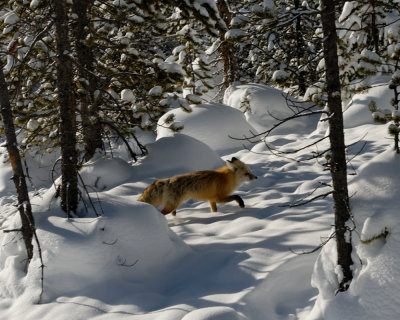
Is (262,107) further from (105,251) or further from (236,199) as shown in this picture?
(105,251)

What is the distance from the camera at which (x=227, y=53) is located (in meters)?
17.7

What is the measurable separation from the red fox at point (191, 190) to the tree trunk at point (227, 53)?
9.82m

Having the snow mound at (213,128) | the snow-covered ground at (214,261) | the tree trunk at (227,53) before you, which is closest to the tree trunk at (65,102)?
the snow-covered ground at (214,261)

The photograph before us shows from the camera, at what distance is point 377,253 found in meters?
3.75

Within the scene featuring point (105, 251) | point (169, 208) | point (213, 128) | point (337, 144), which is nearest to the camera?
point (337, 144)

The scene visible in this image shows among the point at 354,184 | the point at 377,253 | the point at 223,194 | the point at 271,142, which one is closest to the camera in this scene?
the point at 377,253

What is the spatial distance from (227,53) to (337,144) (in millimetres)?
14564

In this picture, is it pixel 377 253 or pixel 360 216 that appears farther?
pixel 360 216

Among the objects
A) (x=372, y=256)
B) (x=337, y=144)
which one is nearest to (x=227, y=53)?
(x=337, y=144)

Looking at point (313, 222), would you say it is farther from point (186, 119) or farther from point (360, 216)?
point (186, 119)

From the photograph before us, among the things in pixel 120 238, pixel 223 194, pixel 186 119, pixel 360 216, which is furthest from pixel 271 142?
pixel 360 216

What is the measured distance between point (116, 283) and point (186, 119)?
30.0 feet

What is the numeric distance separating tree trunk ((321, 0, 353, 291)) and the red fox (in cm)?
395

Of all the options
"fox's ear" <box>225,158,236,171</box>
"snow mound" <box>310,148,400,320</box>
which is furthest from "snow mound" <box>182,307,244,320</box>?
"fox's ear" <box>225,158,236,171</box>
